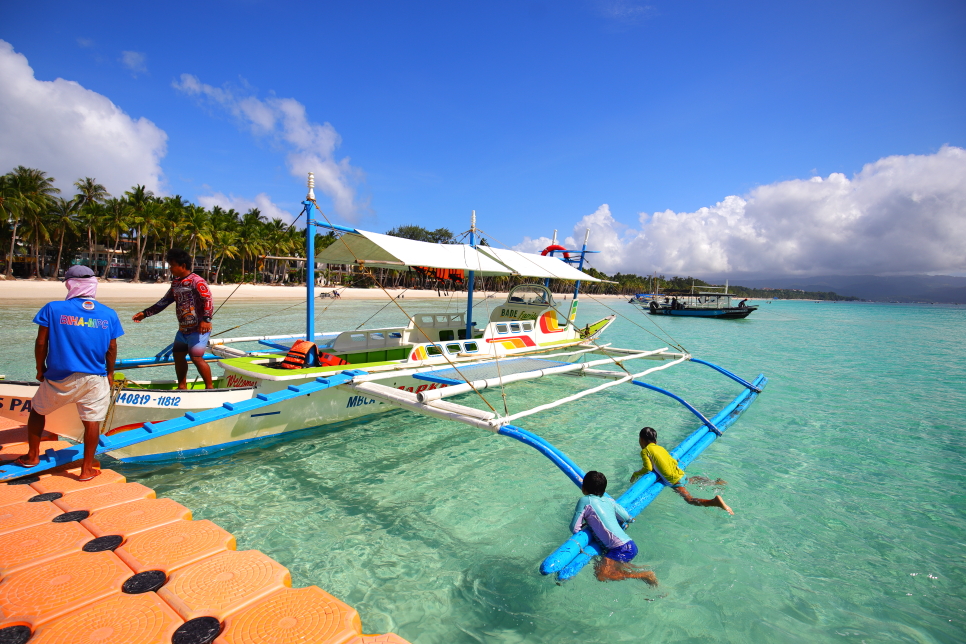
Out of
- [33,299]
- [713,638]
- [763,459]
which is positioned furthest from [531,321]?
[33,299]

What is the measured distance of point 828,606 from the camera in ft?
13.4

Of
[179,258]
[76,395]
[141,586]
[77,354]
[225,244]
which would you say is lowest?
[141,586]

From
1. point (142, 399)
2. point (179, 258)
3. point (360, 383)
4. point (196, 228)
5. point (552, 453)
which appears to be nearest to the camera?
point (552, 453)

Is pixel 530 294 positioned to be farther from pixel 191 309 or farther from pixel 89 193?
pixel 89 193

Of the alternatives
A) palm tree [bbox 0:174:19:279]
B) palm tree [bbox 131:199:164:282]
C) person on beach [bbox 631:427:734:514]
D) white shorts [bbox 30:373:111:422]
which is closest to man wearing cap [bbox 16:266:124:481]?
white shorts [bbox 30:373:111:422]

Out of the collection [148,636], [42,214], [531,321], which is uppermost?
[42,214]

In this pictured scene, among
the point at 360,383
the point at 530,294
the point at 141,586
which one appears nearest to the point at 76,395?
the point at 141,586

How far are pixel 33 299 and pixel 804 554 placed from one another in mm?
42618

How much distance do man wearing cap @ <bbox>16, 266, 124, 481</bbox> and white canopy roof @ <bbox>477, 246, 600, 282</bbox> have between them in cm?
779

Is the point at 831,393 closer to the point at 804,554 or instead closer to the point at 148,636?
the point at 804,554

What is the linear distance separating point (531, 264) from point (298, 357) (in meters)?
6.85

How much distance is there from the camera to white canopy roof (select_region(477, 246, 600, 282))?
35.9ft

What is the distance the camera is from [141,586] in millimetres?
2734

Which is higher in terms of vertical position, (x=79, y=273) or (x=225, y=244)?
(x=225, y=244)
